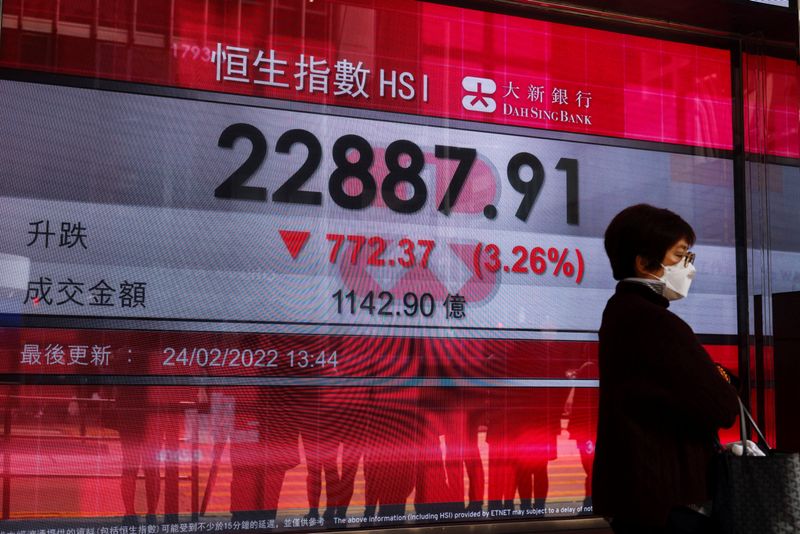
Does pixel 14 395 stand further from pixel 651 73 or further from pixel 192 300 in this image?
pixel 651 73

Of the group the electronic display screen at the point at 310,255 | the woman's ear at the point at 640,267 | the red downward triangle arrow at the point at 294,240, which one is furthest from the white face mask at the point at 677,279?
the red downward triangle arrow at the point at 294,240

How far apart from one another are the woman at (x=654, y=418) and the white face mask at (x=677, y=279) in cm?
20

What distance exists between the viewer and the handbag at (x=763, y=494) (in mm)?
2318

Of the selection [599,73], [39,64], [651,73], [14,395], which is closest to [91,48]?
[39,64]

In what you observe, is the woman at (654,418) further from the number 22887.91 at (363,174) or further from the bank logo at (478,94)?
the bank logo at (478,94)

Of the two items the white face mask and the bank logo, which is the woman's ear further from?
the bank logo

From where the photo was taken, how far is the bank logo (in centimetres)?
506

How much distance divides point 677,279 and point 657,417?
575 millimetres

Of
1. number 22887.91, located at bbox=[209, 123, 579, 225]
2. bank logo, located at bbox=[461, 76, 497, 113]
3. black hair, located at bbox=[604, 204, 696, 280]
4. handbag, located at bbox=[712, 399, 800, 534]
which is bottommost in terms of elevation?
handbag, located at bbox=[712, 399, 800, 534]

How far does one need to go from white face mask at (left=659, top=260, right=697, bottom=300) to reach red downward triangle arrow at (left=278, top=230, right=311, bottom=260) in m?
2.27

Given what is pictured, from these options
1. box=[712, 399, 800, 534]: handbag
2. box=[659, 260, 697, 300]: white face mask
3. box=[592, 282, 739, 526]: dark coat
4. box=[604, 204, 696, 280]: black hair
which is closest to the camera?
box=[712, 399, 800, 534]: handbag

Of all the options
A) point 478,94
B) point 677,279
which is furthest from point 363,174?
point 677,279

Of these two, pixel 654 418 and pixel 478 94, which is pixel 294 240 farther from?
pixel 654 418

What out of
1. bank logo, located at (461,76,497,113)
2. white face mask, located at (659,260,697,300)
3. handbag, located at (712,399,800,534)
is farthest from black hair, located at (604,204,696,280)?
bank logo, located at (461,76,497,113)
